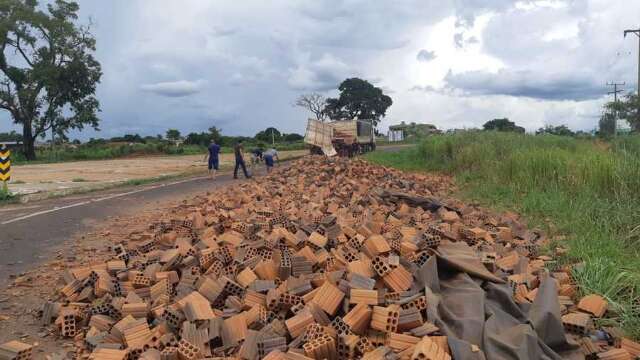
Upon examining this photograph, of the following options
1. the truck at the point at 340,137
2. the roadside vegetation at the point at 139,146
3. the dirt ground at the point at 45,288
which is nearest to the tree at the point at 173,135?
the roadside vegetation at the point at 139,146

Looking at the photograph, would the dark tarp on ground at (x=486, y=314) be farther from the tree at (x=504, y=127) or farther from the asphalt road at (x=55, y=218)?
the tree at (x=504, y=127)

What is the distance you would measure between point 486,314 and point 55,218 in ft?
26.6

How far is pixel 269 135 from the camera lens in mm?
52156

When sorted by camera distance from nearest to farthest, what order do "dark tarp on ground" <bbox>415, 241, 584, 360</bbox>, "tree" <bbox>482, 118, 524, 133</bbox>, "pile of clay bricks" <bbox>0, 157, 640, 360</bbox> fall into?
"dark tarp on ground" <bbox>415, 241, 584, 360</bbox>, "pile of clay bricks" <bbox>0, 157, 640, 360</bbox>, "tree" <bbox>482, 118, 524, 133</bbox>

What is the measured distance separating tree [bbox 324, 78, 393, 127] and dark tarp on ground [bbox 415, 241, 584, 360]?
5865cm

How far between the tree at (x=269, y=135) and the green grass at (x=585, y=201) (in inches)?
1441

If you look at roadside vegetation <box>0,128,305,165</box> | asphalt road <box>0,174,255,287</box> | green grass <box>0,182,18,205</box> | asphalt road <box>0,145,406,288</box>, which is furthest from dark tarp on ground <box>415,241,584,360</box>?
roadside vegetation <box>0,128,305,165</box>

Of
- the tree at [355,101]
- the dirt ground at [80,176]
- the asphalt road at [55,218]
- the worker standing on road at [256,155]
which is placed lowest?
the asphalt road at [55,218]

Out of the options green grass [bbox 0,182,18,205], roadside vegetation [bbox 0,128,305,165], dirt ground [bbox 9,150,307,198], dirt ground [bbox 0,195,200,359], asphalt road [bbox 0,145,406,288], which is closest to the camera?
dirt ground [bbox 0,195,200,359]

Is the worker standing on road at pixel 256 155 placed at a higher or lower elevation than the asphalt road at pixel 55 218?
higher

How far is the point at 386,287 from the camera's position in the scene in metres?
3.74

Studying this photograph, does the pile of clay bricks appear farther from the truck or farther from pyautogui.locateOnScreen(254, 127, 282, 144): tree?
pyautogui.locateOnScreen(254, 127, 282, 144): tree

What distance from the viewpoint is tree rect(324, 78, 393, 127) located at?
62.2m

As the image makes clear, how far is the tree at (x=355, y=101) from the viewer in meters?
62.2
